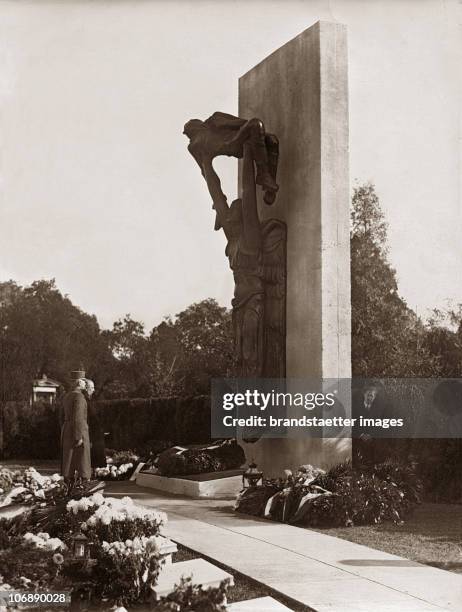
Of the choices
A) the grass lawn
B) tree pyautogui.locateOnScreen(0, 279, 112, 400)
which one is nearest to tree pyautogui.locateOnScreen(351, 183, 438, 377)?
tree pyautogui.locateOnScreen(0, 279, 112, 400)

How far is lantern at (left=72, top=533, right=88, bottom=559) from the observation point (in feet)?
14.8

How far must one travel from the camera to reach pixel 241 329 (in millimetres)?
9484

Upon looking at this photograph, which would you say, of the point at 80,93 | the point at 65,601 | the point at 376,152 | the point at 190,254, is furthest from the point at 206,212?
the point at 65,601

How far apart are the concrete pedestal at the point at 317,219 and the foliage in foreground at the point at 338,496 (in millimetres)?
501

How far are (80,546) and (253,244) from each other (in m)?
5.41

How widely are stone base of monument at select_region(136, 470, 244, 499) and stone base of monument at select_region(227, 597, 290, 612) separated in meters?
5.47

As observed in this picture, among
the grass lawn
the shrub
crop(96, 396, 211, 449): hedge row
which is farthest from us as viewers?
crop(96, 396, 211, 449): hedge row

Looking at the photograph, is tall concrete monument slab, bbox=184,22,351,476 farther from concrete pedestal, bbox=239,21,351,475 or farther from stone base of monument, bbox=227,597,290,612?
stone base of monument, bbox=227,597,290,612

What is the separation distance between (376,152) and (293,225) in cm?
1114

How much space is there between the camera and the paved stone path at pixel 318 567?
4.29 meters

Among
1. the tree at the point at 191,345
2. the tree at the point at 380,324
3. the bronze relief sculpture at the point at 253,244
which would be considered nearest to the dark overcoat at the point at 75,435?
the bronze relief sculpture at the point at 253,244

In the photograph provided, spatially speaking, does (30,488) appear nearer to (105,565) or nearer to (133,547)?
(105,565)

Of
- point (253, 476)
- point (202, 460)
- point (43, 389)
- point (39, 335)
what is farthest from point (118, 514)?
point (39, 335)

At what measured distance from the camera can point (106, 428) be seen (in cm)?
1817
